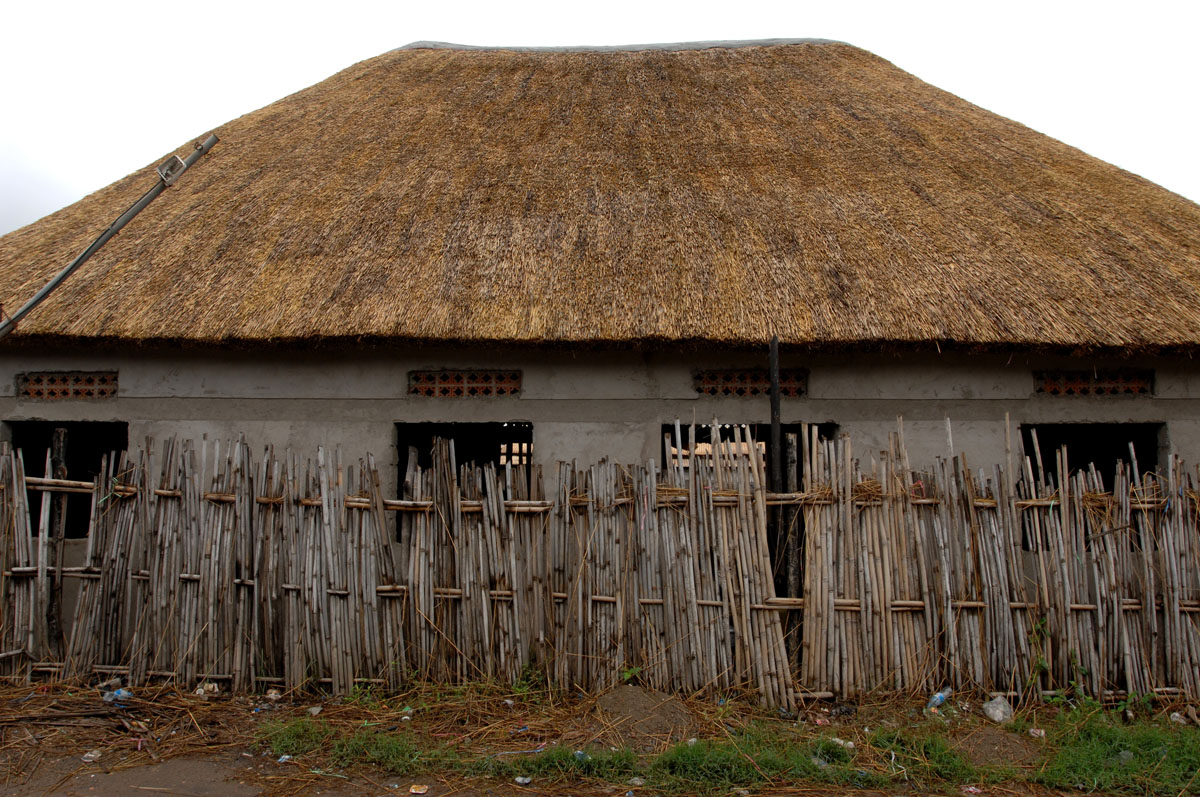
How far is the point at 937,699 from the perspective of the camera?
3666mm

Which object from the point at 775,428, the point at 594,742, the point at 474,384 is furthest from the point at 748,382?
the point at 594,742

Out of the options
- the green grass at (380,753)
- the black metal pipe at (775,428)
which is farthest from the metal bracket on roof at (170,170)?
the black metal pipe at (775,428)

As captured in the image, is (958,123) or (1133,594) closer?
(1133,594)

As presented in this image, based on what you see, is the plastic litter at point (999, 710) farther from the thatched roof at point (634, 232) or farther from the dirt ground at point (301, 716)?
the thatched roof at point (634, 232)

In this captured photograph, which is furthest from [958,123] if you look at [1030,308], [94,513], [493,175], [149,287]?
[94,513]

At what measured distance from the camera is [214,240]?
5.80m

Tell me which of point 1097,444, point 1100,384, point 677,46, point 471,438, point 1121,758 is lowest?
point 1121,758

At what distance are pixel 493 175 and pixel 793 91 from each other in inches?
156

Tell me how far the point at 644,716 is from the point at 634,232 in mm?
3554

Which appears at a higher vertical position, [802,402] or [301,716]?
[802,402]

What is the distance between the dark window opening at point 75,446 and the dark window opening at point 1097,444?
7.49 metres

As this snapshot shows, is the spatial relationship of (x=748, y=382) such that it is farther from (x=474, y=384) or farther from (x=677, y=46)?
(x=677, y=46)

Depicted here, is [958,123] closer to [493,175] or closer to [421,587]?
[493,175]

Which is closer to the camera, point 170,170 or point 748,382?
point 170,170
